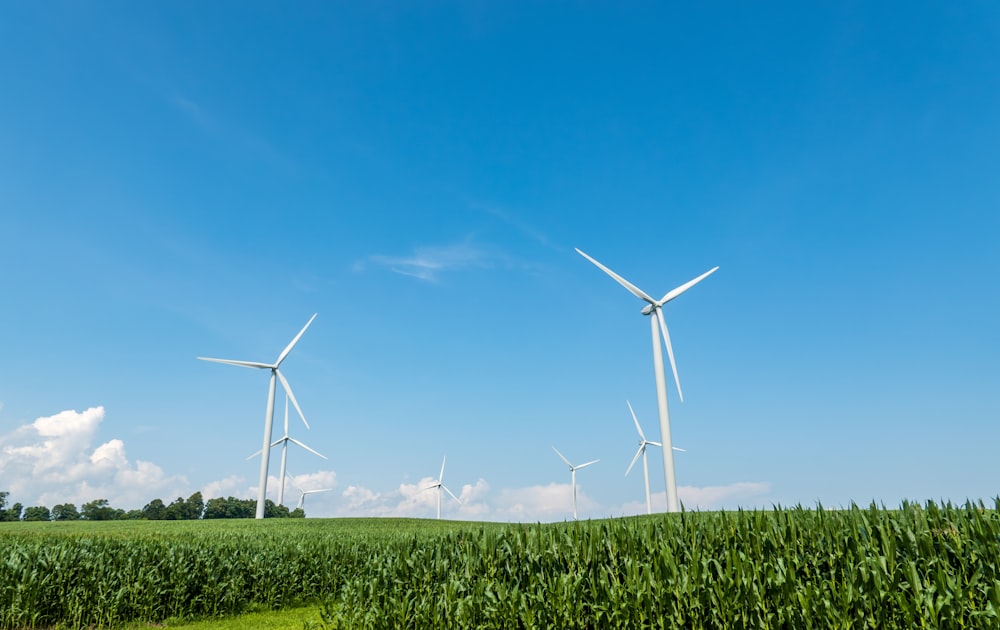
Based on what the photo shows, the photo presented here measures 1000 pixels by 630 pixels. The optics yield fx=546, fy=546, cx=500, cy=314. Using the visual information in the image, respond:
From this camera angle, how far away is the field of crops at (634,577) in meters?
9.61

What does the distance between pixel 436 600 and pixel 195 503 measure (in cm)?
12626

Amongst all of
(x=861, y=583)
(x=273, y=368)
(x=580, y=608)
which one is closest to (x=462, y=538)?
(x=580, y=608)

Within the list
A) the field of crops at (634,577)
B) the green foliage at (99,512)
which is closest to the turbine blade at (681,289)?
the field of crops at (634,577)

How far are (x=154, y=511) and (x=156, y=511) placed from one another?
37 cm

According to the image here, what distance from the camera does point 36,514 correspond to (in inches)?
4567

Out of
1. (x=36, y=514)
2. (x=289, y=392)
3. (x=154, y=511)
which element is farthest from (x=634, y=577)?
(x=36, y=514)

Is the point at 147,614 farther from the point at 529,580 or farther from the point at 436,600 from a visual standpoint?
the point at 529,580

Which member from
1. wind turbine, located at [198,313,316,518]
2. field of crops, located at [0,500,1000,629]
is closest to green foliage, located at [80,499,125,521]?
wind turbine, located at [198,313,316,518]

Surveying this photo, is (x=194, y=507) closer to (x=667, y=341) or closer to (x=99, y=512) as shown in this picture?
(x=99, y=512)

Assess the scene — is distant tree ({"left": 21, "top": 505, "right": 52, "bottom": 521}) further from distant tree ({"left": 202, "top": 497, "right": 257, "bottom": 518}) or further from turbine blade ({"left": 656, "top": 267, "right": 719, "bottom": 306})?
turbine blade ({"left": 656, "top": 267, "right": 719, "bottom": 306})

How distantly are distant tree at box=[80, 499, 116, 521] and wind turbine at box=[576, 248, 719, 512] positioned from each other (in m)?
122

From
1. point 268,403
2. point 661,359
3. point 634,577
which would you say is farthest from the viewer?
point 268,403

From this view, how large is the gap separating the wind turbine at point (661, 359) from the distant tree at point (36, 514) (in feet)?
447

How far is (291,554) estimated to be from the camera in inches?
925
